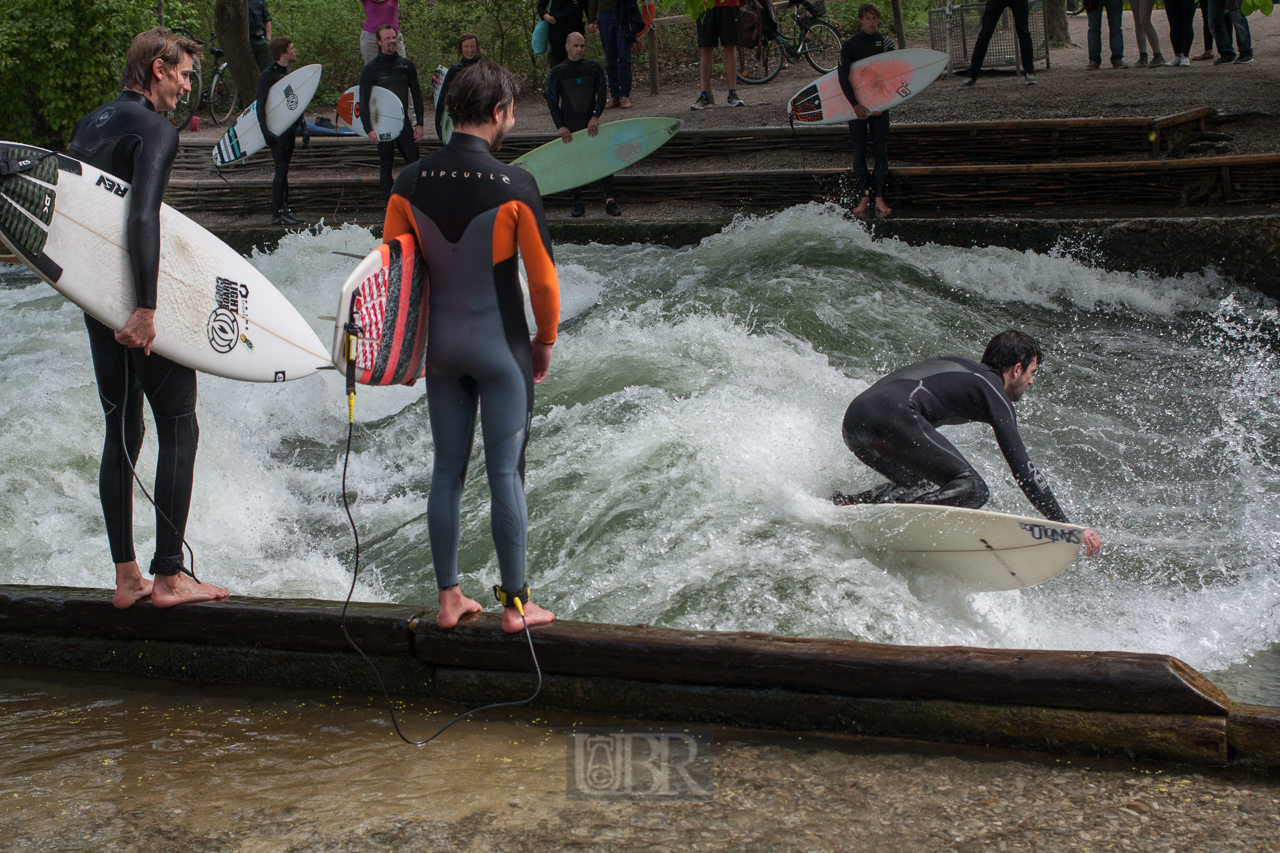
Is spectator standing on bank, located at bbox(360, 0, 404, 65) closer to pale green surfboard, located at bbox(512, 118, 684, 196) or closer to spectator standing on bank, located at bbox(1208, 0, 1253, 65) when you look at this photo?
pale green surfboard, located at bbox(512, 118, 684, 196)

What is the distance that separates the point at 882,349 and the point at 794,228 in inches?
90.7

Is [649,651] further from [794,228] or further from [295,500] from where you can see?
[794,228]

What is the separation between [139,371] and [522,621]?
4.65 ft

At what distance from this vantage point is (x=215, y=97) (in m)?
15.8

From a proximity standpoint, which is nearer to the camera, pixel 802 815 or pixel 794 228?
pixel 802 815

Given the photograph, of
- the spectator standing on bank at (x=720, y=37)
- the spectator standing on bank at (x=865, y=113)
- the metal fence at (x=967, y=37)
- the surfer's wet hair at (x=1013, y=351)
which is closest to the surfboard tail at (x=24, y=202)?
the surfer's wet hair at (x=1013, y=351)

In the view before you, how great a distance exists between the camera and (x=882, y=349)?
6.93m

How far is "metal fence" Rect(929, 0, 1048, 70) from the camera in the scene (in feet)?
39.6

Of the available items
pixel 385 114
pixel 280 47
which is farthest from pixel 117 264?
pixel 385 114

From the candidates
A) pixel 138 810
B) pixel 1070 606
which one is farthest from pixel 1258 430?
pixel 138 810

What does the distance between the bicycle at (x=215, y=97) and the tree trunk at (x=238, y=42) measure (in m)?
0.74

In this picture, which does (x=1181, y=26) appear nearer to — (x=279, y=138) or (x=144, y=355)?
(x=279, y=138)

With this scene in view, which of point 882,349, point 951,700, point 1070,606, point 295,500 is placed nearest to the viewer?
point 951,700

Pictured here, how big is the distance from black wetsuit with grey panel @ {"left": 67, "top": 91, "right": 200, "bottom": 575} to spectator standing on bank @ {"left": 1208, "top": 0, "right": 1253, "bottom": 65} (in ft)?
37.8
